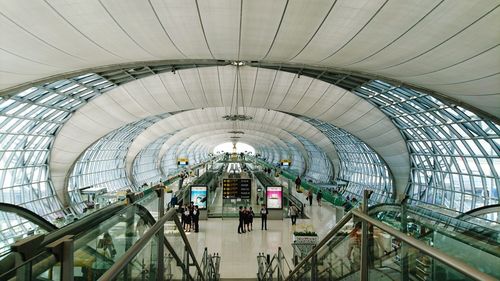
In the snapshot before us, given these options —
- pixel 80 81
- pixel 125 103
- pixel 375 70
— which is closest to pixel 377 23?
pixel 375 70

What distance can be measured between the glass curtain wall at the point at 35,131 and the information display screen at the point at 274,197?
50.9ft

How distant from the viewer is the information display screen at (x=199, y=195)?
68.4 ft

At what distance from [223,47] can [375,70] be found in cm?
817

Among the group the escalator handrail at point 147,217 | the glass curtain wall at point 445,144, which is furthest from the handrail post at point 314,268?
the glass curtain wall at point 445,144

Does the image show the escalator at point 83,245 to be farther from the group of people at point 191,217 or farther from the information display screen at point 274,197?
the information display screen at point 274,197

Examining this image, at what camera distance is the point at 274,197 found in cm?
2077

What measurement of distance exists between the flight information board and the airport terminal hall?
4.7 inches

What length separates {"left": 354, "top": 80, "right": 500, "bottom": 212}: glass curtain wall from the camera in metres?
25.5

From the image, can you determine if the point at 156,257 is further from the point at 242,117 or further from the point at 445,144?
the point at 242,117

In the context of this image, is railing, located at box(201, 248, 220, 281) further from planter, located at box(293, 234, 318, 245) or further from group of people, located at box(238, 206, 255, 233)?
group of people, located at box(238, 206, 255, 233)

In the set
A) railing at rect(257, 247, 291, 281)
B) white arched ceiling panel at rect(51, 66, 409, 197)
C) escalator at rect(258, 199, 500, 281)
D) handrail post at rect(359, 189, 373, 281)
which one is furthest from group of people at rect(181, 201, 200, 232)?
white arched ceiling panel at rect(51, 66, 409, 197)

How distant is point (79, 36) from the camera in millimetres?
15352

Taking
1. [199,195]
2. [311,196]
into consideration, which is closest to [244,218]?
[199,195]

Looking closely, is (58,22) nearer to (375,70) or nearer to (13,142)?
(375,70)
